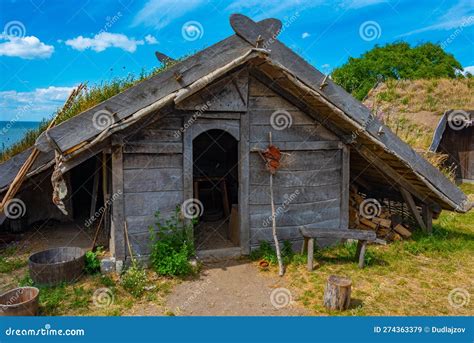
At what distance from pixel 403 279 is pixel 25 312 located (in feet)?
21.4

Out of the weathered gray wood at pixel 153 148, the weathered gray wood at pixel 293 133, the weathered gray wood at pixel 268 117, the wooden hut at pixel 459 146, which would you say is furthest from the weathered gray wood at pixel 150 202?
the wooden hut at pixel 459 146

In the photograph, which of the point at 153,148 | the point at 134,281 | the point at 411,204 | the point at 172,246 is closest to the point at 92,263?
→ the point at 134,281

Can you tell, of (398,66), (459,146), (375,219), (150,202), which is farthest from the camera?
(398,66)

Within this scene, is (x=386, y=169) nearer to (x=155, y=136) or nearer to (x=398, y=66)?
(x=155, y=136)

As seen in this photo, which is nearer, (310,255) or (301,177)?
(310,255)

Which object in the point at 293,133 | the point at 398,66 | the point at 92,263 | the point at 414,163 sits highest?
the point at 398,66

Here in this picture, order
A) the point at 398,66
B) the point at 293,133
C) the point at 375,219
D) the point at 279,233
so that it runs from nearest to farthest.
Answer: the point at 293,133, the point at 279,233, the point at 375,219, the point at 398,66

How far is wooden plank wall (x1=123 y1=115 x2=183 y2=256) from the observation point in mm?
7055

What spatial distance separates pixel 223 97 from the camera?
7.50 m

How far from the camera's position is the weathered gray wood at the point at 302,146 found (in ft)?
26.1

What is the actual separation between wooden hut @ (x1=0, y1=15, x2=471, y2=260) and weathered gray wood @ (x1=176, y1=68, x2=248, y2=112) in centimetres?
2

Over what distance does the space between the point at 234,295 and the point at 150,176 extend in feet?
8.96

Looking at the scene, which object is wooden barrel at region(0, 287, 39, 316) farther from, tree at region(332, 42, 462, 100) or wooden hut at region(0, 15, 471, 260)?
tree at region(332, 42, 462, 100)

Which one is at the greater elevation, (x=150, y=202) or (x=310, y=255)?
(x=150, y=202)
